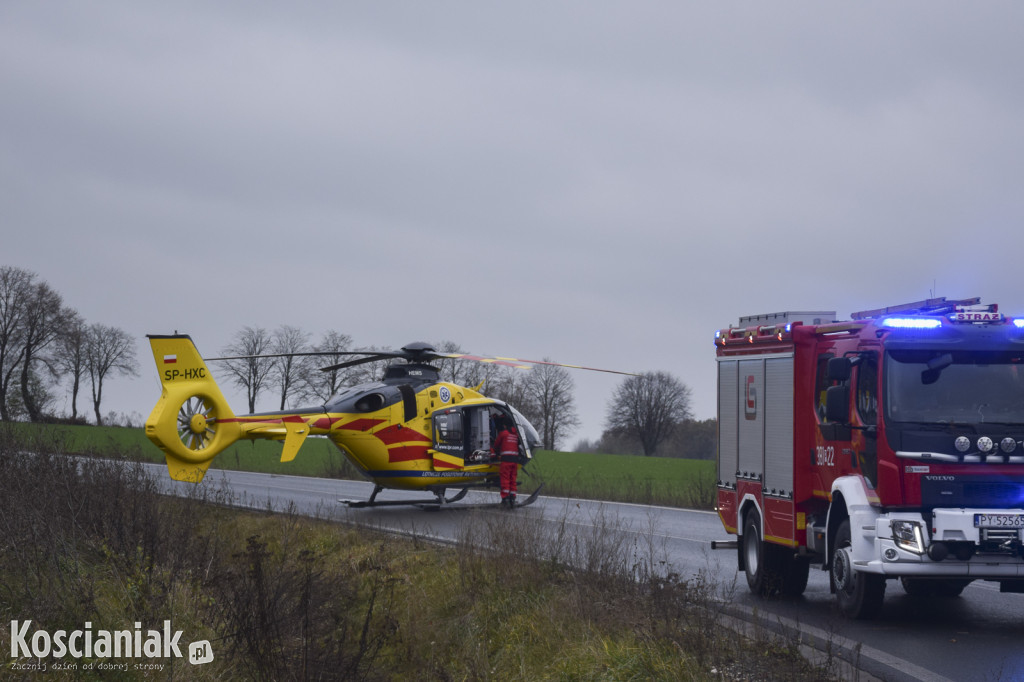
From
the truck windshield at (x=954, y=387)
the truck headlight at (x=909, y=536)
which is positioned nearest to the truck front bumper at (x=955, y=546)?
the truck headlight at (x=909, y=536)

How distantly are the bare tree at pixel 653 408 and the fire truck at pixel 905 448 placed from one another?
85.3m

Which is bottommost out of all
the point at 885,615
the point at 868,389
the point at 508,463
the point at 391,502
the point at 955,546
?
the point at 885,615

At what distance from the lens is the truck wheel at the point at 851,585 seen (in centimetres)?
1038

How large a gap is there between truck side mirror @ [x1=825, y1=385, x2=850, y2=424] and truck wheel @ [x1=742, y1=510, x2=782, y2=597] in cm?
234

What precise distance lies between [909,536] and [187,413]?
14.0 meters

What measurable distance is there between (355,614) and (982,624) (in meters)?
6.38

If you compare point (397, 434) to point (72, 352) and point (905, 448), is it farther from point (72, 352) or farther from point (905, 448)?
point (72, 352)

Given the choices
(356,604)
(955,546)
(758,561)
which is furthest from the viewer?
(758,561)

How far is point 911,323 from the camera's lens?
34.3 feet

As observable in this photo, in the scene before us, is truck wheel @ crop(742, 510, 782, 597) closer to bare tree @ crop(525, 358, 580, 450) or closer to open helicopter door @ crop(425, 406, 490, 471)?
open helicopter door @ crop(425, 406, 490, 471)

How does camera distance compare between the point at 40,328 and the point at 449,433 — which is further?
the point at 40,328

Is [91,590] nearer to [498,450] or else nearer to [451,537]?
[451,537]

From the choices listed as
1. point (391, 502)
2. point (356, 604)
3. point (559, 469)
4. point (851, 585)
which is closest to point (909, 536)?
point (851, 585)

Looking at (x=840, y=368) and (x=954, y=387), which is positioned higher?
(x=840, y=368)
